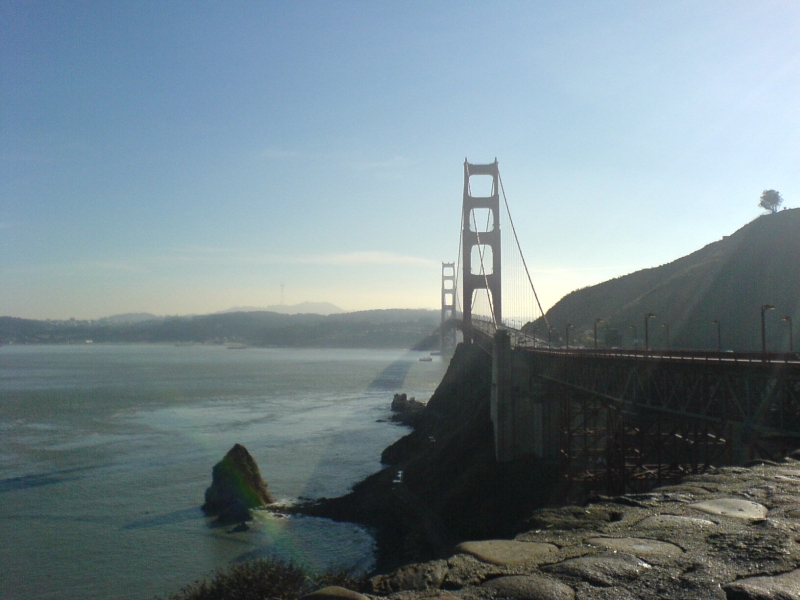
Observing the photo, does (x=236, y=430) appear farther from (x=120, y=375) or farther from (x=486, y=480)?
(x=120, y=375)

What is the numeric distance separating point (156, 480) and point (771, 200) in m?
66.3

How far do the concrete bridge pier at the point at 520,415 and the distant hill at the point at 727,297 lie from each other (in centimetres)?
1137

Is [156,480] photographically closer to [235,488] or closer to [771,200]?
[235,488]

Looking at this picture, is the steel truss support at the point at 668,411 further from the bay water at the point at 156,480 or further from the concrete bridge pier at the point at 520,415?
the bay water at the point at 156,480

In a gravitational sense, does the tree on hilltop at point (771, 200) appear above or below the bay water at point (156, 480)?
above

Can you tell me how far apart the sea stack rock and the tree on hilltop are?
6451cm

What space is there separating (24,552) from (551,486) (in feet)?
47.8

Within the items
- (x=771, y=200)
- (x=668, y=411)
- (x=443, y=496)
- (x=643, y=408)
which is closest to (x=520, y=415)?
(x=443, y=496)

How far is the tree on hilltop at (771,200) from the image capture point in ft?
223

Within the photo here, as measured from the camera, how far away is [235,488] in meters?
21.6

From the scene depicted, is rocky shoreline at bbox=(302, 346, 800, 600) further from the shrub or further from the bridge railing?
the bridge railing

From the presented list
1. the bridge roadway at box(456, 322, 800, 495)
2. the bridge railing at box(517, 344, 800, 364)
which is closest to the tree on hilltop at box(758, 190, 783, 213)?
the bridge roadway at box(456, 322, 800, 495)

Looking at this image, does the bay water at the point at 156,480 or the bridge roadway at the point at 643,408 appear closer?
the bridge roadway at the point at 643,408


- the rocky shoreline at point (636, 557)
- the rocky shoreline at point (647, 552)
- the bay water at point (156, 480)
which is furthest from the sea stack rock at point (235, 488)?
the rocky shoreline at point (636, 557)
